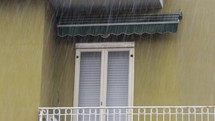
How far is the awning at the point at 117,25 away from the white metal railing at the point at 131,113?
170 cm

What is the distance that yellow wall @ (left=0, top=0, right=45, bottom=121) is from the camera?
11.2 m

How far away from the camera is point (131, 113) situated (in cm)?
1121

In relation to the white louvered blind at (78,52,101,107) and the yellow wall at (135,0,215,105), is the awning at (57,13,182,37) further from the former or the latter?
the white louvered blind at (78,52,101,107)

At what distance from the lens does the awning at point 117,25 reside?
1168cm

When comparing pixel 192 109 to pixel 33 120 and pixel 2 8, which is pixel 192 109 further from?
pixel 2 8

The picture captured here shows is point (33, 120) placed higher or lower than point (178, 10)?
lower

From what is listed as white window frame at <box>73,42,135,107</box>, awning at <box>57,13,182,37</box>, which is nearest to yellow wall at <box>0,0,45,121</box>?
awning at <box>57,13,182,37</box>

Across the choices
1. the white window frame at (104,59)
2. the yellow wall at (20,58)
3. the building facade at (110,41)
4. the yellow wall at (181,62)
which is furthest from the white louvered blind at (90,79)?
the yellow wall at (20,58)

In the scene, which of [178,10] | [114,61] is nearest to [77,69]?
[114,61]

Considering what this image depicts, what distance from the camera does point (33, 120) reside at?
1111 centimetres

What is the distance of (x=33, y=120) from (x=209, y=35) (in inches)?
168

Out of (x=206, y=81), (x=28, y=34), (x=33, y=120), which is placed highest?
(x=28, y=34)

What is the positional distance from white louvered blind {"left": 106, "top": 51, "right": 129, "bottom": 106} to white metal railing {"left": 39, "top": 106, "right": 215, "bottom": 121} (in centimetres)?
23

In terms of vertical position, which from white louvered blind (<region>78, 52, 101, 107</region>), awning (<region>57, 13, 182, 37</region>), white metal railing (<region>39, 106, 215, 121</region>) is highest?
awning (<region>57, 13, 182, 37</region>)
